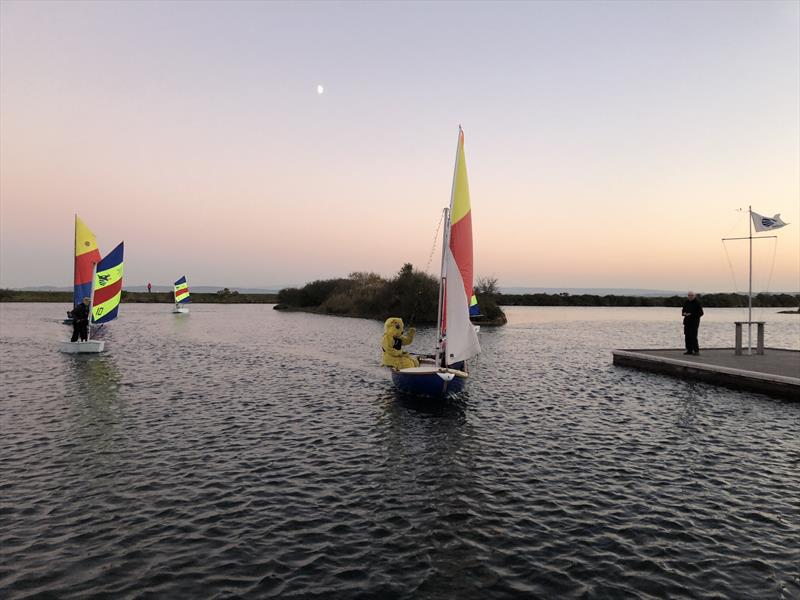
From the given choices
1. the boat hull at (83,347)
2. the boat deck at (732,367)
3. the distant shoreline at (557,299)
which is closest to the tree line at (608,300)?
the distant shoreline at (557,299)

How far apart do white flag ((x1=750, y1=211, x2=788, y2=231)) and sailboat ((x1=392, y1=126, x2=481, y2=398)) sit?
14.6 m

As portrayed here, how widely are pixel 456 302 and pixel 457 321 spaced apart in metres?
0.76

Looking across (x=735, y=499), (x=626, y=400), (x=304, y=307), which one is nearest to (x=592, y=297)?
(x=304, y=307)

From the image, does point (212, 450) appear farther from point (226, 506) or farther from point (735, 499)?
point (735, 499)

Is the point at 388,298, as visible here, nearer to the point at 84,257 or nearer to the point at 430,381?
the point at 84,257

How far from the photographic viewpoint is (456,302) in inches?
747

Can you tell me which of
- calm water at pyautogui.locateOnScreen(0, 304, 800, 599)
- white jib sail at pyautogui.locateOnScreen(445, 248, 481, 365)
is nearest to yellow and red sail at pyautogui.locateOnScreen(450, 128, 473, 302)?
white jib sail at pyautogui.locateOnScreen(445, 248, 481, 365)

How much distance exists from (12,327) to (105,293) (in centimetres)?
3056

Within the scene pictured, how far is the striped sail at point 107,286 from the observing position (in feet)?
110

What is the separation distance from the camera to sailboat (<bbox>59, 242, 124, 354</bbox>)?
32031mm

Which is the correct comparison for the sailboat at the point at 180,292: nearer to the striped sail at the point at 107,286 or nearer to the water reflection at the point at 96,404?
the striped sail at the point at 107,286

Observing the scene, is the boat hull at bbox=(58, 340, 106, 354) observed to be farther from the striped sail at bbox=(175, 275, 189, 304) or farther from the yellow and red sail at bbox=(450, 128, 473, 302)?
the striped sail at bbox=(175, 275, 189, 304)

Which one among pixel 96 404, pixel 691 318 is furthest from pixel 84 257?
pixel 691 318

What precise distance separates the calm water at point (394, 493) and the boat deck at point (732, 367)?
893mm
